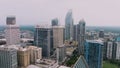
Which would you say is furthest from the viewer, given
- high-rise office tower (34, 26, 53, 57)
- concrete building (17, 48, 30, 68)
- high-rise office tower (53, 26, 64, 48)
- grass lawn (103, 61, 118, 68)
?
high-rise office tower (53, 26, 64, 48)

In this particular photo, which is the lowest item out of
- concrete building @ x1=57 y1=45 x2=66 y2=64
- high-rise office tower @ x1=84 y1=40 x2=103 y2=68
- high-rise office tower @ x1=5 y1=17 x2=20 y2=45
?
concrete building @ x1=57 y1=45 x2=66 y2=64

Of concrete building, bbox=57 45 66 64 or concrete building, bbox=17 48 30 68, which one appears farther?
concrete building, bbox=57 45 66 64

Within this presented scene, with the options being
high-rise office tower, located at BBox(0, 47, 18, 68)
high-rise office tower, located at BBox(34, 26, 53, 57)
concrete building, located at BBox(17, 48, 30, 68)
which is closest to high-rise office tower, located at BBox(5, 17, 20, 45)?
high-rise office tower, located at BBox(34, 26, 53, 57)

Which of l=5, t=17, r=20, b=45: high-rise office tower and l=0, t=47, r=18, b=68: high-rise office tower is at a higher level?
l=5, t=17, r=20, b=45: high-rise office tower

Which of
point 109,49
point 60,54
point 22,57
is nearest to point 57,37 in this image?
point 60,54

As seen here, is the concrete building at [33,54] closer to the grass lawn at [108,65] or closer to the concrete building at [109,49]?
the grass lawn at [108,65]

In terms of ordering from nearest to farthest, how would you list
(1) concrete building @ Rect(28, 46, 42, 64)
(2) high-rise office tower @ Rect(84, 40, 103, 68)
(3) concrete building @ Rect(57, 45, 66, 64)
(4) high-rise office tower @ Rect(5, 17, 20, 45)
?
1. (2) high-rise office tower @ Rect(84, 40, 103, 68)
2. (1) concrete building @ Rect(28, 46, 42, 64)
3. (3) concrete building @ Rect(57, 45, 66, 64)
4. (4) high-rise office tower @ Rect(5, 17, 20, 45)

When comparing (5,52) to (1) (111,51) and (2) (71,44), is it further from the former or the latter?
(2) (71,44)

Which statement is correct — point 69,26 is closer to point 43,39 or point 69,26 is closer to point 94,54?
point 43,39

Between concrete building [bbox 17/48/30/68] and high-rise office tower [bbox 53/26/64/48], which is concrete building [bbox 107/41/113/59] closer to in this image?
high-rise office tower [bbox 53/26/64/48]
